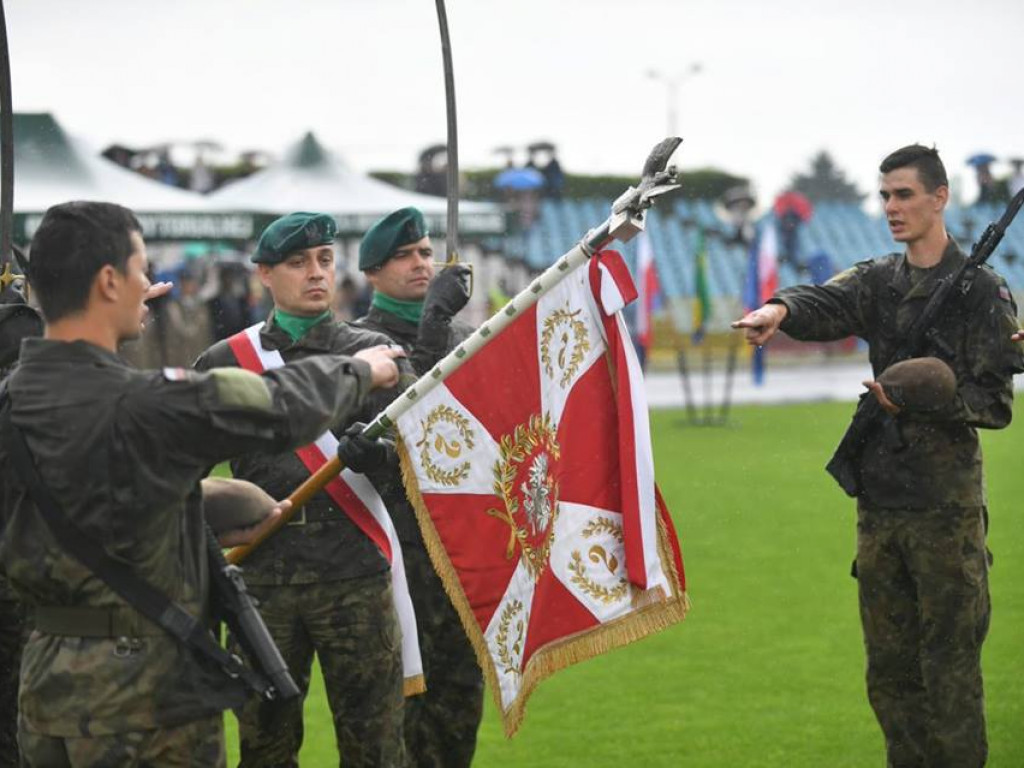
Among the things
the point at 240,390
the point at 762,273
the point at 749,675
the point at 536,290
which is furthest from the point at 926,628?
the point at 762,273

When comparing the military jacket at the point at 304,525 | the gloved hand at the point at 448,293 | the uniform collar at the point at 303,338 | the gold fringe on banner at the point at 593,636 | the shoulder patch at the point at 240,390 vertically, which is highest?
the shoulder patch at the point at 240,390

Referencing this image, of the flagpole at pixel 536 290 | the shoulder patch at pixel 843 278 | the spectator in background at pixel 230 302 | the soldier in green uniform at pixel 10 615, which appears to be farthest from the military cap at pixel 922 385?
the spectator in background at pixel 230 302

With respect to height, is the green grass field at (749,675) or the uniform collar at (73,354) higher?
the uniform collar at (73,354)

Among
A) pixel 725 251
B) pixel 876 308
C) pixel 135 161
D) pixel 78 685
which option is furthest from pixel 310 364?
pixel 725 251

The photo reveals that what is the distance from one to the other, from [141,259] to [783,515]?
941 cm

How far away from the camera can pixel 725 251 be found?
43156mm

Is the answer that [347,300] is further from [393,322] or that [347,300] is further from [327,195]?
[393,322]

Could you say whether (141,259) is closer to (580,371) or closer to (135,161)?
(580,371)

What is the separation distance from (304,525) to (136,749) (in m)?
1.35

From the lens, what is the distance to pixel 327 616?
4520 millimetres

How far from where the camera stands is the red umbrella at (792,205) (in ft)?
112

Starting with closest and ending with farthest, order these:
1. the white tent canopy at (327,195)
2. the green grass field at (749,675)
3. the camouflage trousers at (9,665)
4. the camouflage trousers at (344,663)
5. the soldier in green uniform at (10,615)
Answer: the camouflage trousers at (344,663)
the soldier in green uniform at (10,615)
the camouflage trousers at (9,665)
the green grass field at (749,675)
the white tent canopy at (327,195)

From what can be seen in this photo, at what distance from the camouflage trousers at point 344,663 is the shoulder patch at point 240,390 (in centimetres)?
141

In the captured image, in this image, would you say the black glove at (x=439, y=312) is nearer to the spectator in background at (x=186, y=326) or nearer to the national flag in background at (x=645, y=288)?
the spectator in background at (x=186, y=326)
